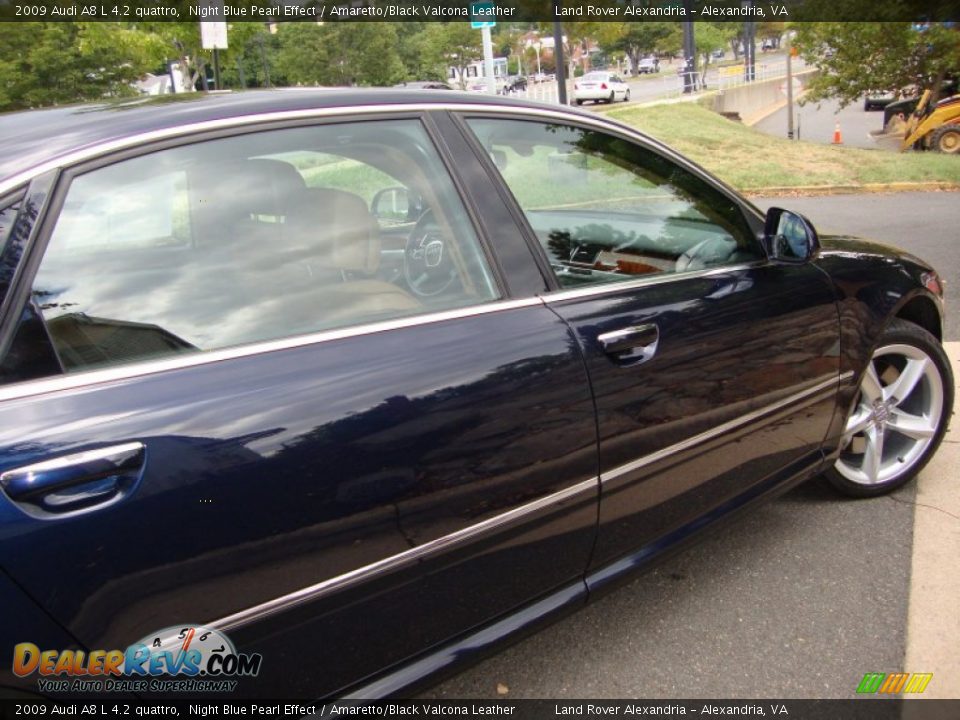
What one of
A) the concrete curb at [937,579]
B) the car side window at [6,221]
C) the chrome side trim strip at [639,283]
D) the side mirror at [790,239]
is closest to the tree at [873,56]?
the concrete curb at [937,579]

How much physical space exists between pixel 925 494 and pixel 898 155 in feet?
44.3

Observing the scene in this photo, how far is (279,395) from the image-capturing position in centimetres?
158

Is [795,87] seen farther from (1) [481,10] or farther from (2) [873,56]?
(1) [481,10]

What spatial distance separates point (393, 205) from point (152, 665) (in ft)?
4.53

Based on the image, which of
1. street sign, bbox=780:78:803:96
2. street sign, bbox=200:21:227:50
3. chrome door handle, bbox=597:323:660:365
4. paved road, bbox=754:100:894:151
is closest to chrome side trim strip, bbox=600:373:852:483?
chrome door handle, bbox=597:323:660:365

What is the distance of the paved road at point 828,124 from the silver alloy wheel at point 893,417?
67.2 feet

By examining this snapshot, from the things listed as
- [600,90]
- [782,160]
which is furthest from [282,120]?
[600,90]

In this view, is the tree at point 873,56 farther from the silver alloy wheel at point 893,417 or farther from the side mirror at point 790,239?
the side mirror at point 790,239

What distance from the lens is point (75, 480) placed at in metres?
1.35

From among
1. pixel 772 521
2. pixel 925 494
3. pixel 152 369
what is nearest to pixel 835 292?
pixel 772 521

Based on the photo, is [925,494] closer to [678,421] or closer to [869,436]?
[869,436]

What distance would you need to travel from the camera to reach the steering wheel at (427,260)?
6.72 feet

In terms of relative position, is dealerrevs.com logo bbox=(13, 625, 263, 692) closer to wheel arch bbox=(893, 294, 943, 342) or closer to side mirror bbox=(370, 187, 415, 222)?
side mirror bbox=(370, 187, 415, 222)

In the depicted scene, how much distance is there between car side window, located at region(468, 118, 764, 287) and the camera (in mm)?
2289
